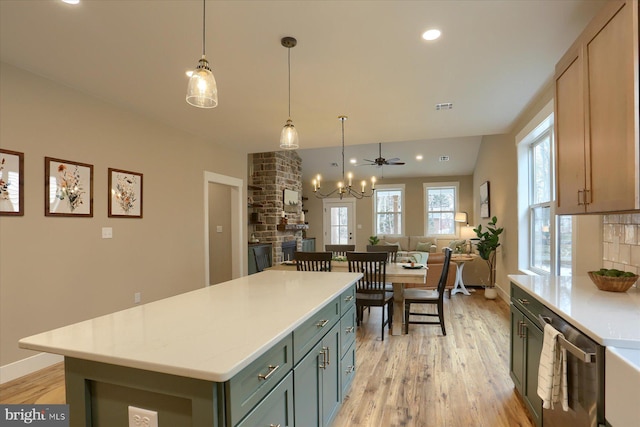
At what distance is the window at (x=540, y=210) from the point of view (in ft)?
10.9

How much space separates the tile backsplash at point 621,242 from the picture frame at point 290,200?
5.99 meters

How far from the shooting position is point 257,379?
1.10 meters

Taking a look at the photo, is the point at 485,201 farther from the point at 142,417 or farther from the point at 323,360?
the point at 142,417

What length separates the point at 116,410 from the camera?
108 centimetres

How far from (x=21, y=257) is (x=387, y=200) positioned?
8531 millimetres

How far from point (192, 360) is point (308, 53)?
2236mm

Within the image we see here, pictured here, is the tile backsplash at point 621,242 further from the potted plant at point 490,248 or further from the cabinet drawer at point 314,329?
the potted plant at point 490,248

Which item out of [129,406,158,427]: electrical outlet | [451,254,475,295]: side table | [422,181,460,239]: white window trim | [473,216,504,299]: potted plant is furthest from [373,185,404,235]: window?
[129,406,158,427]: electrical outlet

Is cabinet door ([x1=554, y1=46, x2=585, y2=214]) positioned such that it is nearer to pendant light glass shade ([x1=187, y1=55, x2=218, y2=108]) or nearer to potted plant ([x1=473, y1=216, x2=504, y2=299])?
pendant light glass shade ([x1=187, y1=55, x2=218, y2=108])

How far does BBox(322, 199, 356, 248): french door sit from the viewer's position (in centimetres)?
1022

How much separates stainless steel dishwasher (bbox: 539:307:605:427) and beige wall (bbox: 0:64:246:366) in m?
3.66

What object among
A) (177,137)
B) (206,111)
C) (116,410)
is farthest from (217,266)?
(116,410)

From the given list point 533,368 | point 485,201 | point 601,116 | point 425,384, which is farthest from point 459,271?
point 601,116

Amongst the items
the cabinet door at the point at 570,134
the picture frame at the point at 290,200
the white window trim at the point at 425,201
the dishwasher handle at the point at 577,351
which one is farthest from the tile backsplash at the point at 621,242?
the white window trim at the point at 425,201
